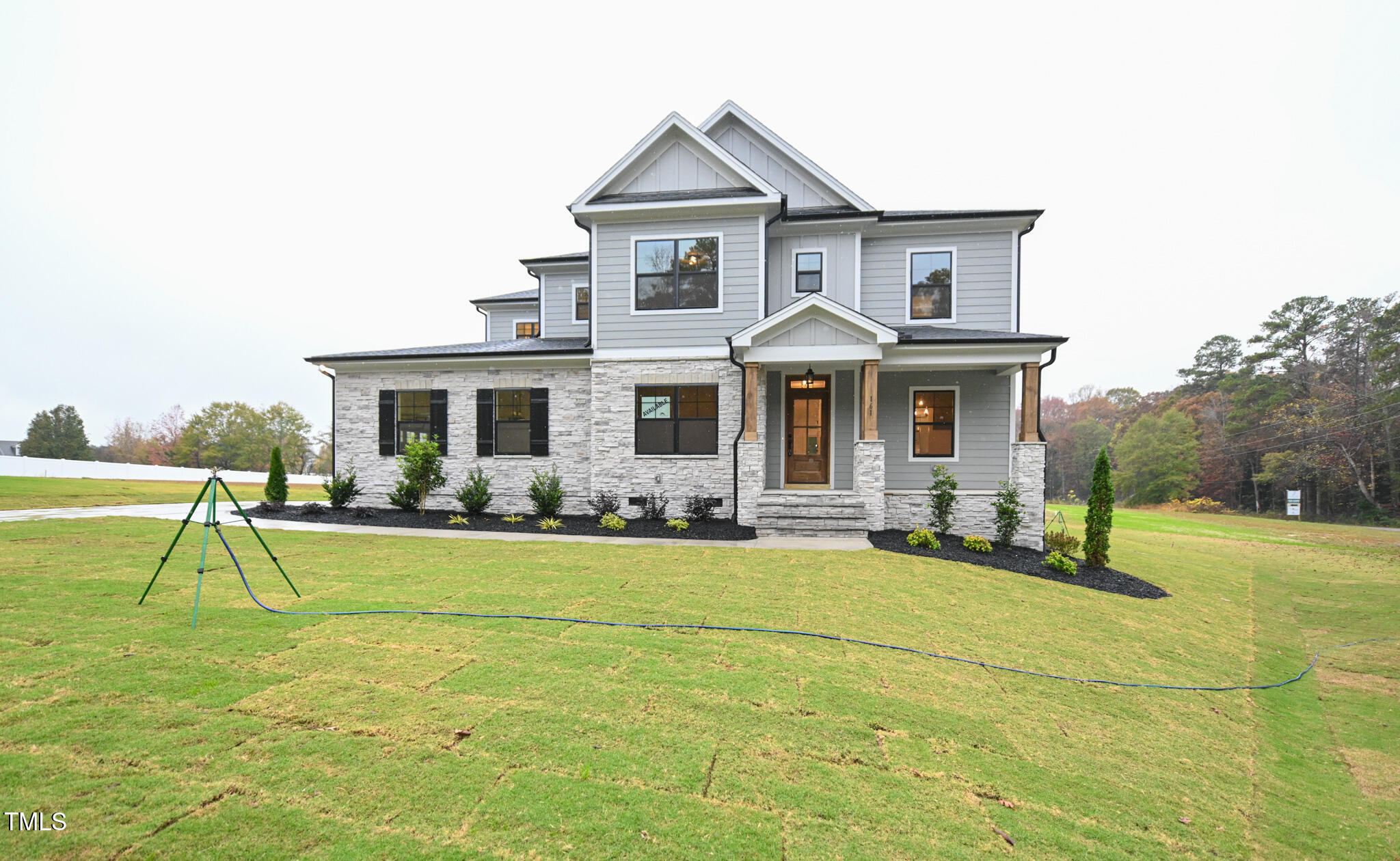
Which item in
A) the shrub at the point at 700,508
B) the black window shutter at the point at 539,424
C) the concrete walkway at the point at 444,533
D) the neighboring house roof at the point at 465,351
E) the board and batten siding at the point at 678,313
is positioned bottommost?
the concrete walkway at the point at 444,533

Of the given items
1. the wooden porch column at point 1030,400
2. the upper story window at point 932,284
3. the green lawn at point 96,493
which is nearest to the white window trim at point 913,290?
the upper story window at point 932,284

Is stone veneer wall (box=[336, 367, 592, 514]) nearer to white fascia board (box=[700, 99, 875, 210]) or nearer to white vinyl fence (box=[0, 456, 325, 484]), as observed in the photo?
white fascia board (box=[700, 99, 875, 210])

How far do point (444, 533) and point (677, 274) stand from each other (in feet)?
24.5

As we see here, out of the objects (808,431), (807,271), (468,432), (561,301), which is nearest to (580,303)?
(561,301)

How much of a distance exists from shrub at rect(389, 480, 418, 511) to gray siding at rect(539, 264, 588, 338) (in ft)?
19.1

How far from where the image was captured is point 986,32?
17641 mm

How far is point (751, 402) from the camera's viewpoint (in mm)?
10656

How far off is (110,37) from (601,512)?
90.1ft

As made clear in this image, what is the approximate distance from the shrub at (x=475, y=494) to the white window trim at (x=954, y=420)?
10.1m

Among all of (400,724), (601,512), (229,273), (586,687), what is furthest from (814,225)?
(229,273)

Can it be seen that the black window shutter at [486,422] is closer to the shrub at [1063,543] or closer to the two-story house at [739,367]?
the two-story house at [739,367]

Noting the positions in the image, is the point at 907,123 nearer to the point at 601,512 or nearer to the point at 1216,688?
the point at 601,512

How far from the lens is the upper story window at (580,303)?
49.5 feet

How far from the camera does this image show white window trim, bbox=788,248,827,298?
1227cm
